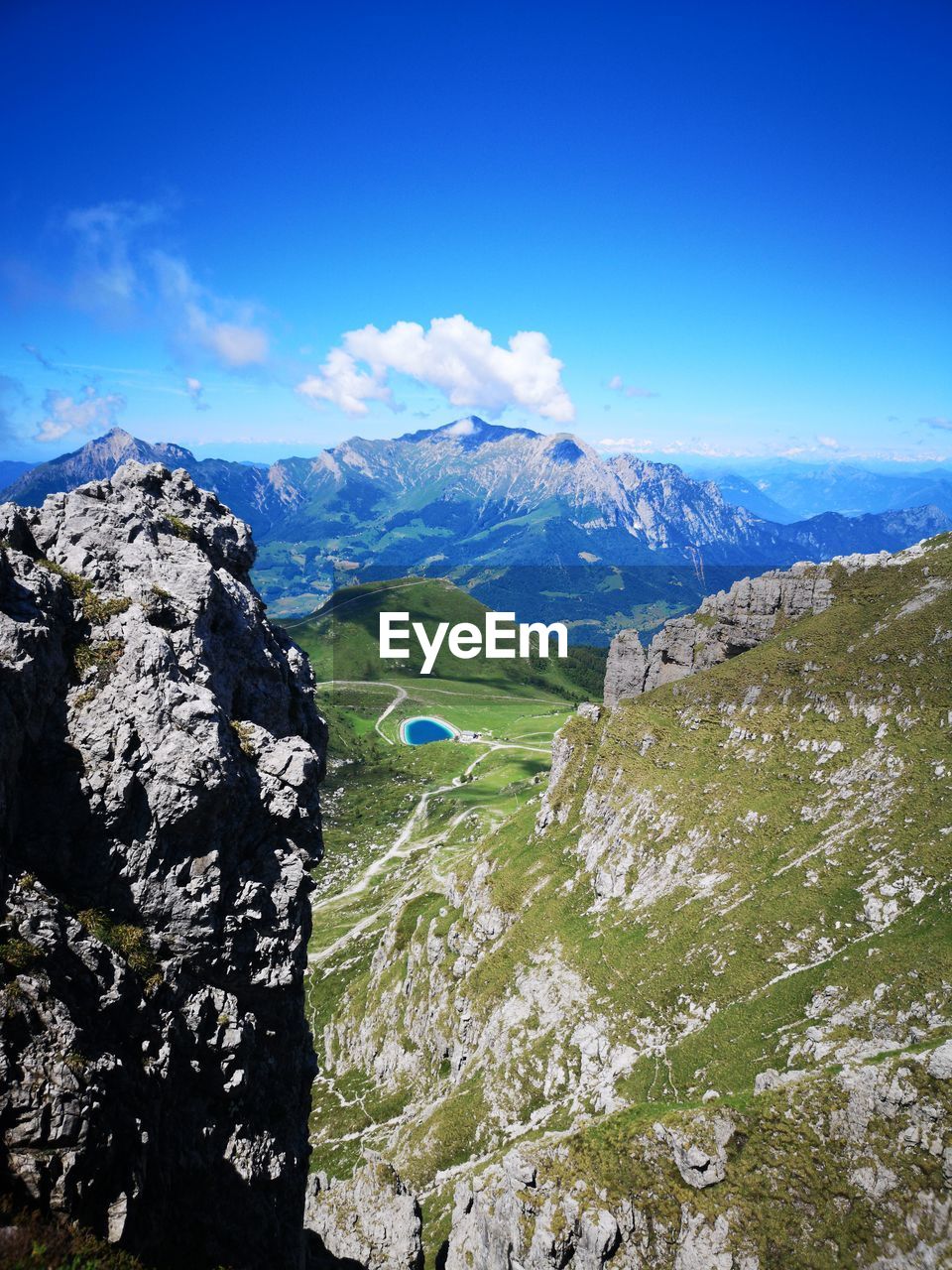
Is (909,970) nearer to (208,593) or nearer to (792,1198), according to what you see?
(792,1198)

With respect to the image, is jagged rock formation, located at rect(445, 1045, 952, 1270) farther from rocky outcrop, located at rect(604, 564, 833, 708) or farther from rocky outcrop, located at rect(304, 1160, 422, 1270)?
rocky outcrop, located at rect(604, 564, 833, 708)

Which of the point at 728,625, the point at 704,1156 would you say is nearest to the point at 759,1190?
the point at 704,1156

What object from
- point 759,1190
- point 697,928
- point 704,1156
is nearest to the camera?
point 759,1190

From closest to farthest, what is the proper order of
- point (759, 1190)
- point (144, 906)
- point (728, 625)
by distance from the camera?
point (144, 906) < point (759, 1190) < point (728, 625)

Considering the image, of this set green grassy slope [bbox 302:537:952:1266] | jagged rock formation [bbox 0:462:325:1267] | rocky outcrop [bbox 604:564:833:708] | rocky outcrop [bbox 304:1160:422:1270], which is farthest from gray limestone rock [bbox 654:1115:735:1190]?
rocky outcrop [bbox 604:564:833:708]

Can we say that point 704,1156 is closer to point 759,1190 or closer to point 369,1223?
point 759,1190

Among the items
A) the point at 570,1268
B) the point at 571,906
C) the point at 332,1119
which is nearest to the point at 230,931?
the point at 570,1268
